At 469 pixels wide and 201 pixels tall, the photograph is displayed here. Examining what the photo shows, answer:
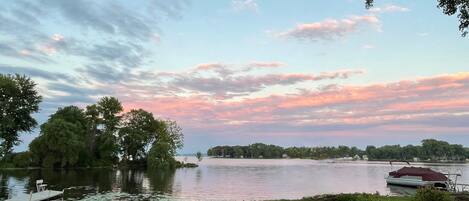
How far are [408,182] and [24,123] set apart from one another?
211ft

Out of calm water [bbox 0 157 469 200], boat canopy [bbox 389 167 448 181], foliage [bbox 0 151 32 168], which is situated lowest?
calm water [bbox 0 157 469 200]

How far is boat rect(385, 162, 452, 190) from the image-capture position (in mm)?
68938

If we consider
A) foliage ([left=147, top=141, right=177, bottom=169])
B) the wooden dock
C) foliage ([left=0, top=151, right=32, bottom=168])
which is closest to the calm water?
the wooden dock

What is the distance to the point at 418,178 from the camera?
72625 millimetres

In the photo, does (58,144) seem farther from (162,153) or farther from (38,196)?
(38,196)

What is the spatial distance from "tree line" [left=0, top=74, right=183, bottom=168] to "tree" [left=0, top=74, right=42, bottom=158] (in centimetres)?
4035

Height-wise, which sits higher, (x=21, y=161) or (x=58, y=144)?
(x=58, y=144)

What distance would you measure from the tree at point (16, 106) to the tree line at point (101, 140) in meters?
40.3

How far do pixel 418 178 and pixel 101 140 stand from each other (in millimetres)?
91254

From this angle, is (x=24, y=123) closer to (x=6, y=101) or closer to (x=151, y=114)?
(x=6, y=101)

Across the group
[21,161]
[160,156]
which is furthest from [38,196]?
[160,156]

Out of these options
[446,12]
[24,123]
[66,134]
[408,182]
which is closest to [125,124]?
[66,134]

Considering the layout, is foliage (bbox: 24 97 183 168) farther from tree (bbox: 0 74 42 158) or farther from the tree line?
tree (bbox: 0 74 42 158)

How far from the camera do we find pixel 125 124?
135250 mm
